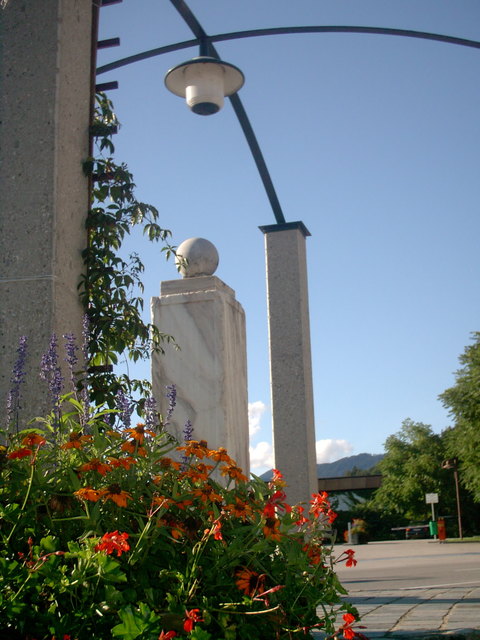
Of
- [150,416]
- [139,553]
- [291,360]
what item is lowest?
[139,553]

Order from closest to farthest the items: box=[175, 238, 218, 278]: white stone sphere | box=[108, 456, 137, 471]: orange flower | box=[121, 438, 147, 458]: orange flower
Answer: box=[108, 456, 137, 471]: orange flower → box=[121, 438, 147, 458]: orange flower → box=[175, 238, 218, 278]: white stone sphere

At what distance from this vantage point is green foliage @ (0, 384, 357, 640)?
5.80 ft

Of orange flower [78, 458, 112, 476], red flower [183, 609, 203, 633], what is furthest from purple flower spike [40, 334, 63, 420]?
red flower [183, 609, 203, 633]

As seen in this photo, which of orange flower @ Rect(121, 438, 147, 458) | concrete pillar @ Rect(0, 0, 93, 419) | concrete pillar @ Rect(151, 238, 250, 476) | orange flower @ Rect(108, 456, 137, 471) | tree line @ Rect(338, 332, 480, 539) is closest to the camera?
orange flower @ Rect(108, 456, 137, 471)

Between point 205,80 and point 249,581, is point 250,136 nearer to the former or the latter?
point 205,80

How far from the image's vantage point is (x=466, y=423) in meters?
32.9

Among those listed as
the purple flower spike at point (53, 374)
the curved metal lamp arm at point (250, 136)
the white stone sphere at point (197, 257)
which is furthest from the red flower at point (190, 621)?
the curved metal lamp arm at point (250, 136)

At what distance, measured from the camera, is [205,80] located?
513 centimetres

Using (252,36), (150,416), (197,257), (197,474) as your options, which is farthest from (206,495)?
(252,36)

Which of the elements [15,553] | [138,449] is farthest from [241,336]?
[15,553]

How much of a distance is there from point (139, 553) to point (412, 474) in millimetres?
49937

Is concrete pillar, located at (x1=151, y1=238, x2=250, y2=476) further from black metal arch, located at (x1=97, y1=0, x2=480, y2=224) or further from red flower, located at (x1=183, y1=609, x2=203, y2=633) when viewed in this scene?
red flower, located at (x1=183, y1=609, x2=203, y2=633)

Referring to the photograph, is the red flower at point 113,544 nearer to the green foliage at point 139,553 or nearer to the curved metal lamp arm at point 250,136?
the green foliage at point 139,553

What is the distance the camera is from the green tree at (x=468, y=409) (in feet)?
105
